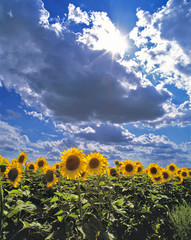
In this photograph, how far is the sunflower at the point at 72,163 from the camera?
17.9 feet

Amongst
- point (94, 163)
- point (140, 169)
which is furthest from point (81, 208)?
point (140, 169)

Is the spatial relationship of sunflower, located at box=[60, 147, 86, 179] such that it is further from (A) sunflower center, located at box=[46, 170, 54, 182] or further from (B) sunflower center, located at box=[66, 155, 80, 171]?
(A) sunflower center, located at box=[46, 170, 54, 182]

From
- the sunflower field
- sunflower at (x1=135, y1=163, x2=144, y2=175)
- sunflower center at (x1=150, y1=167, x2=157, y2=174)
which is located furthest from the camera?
sunflower center at (x1=150, y1=167, x2=157, y2=174)

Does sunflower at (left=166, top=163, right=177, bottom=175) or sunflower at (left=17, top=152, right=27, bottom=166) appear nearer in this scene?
sunflower at (left=17, top=152, right=27, bottom=166)

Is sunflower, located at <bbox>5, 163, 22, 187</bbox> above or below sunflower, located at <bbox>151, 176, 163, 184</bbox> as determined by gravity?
below

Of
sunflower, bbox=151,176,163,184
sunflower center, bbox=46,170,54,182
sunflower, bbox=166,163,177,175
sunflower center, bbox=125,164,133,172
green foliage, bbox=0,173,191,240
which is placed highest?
sunflower, bbox=166,163,177,175

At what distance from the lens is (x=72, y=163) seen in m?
5.52

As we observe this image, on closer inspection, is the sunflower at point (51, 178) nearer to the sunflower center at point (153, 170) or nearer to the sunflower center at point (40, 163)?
the sunflower center at point (40, 163)

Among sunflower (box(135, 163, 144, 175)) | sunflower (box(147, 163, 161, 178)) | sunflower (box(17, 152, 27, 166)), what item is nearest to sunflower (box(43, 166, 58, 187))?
sunflower (box(17, 152, 27, 166))


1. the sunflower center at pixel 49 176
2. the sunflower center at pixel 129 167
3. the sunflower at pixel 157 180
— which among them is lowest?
the sunflower center at pixel 49 176

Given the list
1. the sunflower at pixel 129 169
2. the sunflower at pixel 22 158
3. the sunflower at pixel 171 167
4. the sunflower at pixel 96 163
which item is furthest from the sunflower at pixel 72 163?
the sunflower at pixel 171 167

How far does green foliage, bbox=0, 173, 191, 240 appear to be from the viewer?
4273 millimetres

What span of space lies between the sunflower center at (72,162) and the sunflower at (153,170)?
544 centimetres

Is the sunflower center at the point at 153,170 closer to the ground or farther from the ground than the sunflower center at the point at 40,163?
farther from the ground
